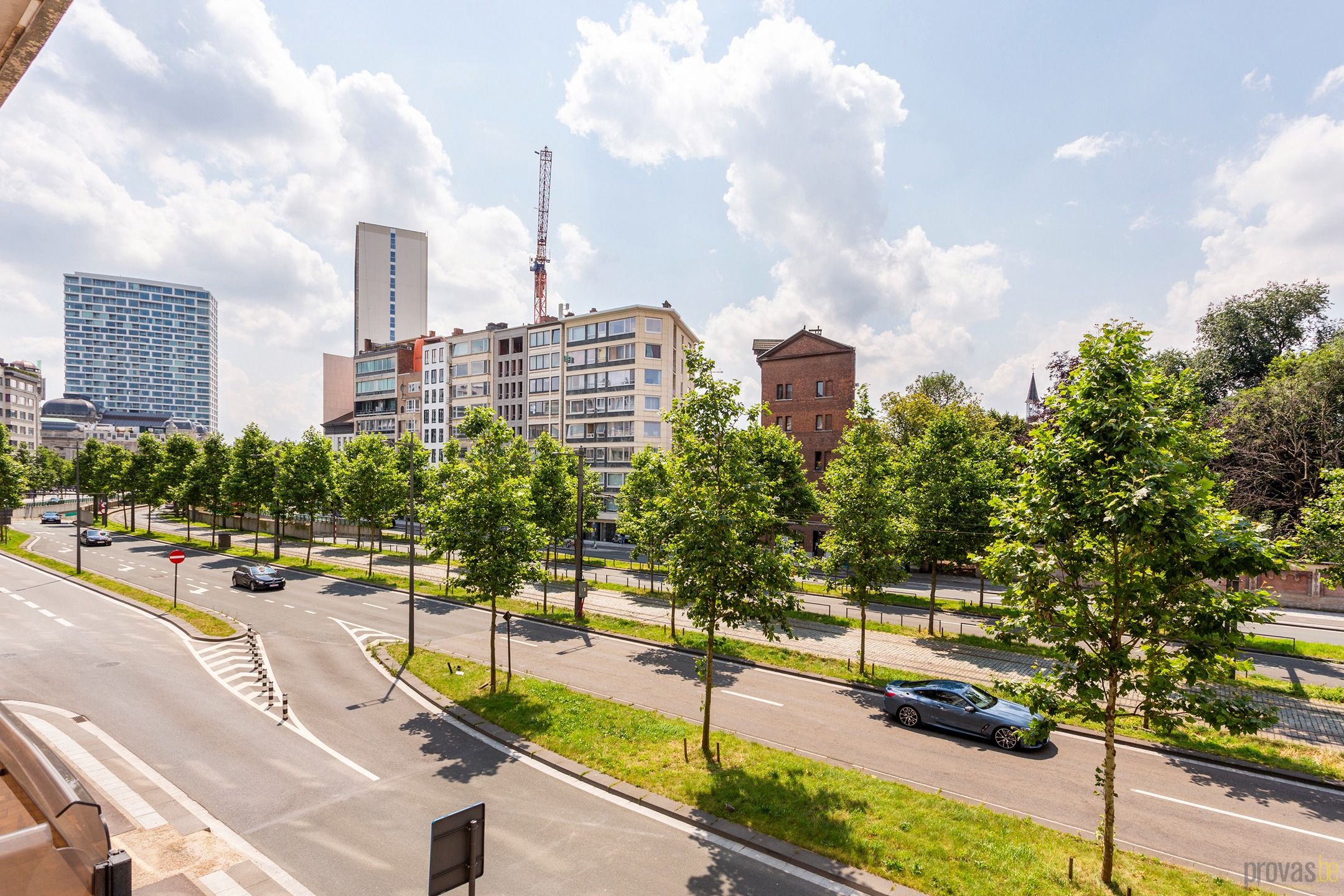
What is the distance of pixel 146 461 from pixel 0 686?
56.3 m

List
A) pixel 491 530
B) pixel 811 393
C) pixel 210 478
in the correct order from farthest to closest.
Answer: pixel 811 393
pixel 210 478
pixel 491 530

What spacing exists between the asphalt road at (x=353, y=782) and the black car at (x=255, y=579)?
1178cm

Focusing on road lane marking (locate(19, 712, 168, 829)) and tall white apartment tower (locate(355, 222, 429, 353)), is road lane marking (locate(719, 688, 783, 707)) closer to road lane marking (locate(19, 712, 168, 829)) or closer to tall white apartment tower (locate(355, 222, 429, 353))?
road lane marking (locate(19, 712, 168, 829))

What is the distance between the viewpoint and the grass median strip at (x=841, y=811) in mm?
9641

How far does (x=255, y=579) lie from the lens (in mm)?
34500

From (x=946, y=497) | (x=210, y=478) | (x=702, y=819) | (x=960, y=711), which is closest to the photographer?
(x=702, y=819)

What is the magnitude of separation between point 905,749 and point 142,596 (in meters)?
36.7

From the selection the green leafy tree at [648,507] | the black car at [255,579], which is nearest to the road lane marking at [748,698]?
the green leafy tree at [648,507]

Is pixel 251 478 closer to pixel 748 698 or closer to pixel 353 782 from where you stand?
pixel 353 782

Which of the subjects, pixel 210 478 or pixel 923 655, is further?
pixel 210 478

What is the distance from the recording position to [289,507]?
1890 inches

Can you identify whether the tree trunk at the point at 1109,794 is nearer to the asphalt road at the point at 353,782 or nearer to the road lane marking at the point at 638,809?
the road lane marking at the point at 638,809

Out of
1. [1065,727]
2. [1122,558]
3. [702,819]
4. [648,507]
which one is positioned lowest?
[1065,727]

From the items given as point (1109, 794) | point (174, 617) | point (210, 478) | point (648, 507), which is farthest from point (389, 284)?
point (1109, 794)
